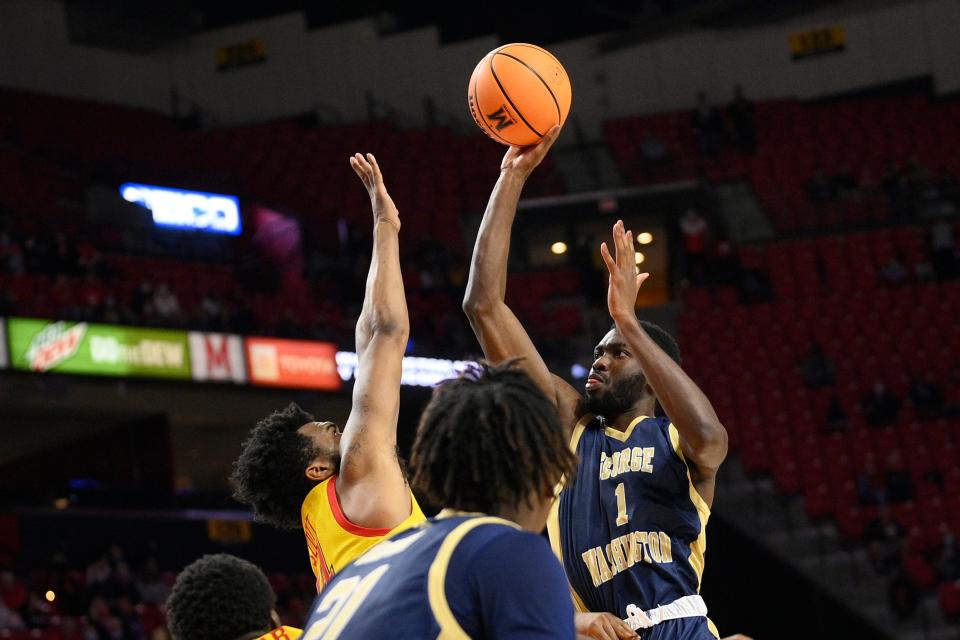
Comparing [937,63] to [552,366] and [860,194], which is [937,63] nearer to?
[860,194]

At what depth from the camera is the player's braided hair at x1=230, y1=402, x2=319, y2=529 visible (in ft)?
11.4

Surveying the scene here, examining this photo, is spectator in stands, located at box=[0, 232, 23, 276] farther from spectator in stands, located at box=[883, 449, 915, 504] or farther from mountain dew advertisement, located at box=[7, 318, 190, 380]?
spectator in stands, located at box=[883, 449, 915, 504]

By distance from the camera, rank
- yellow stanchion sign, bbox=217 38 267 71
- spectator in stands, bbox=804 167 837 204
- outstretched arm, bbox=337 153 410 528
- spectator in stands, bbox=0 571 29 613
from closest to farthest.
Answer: outstretched arm, bbox=337 153 410 528
spectator in stands, bbox=0 571 29 613
spectator in stands, bbox=804 167 837 204
yellow stanchion sign, bbox=217 38 267 71

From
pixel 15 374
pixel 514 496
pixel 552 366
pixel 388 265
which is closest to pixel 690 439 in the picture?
pixel 388 265

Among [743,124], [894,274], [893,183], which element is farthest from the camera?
[743,124]

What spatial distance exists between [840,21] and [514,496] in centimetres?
2359

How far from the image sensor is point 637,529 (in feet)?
12.4

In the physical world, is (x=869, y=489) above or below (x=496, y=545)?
below

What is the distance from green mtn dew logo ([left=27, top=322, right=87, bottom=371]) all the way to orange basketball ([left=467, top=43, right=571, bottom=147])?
9.61 m

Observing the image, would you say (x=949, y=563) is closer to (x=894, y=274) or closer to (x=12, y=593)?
(x=894, y=274)

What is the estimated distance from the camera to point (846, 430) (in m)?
16.4

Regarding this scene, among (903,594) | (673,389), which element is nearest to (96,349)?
(903,594)

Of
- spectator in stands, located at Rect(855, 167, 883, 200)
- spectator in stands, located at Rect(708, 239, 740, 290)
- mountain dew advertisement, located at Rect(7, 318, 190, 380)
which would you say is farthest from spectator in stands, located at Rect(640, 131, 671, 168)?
mountain dew advertisement, located at Rect(7, 318, 190, 380)

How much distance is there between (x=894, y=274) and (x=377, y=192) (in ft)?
54.5
